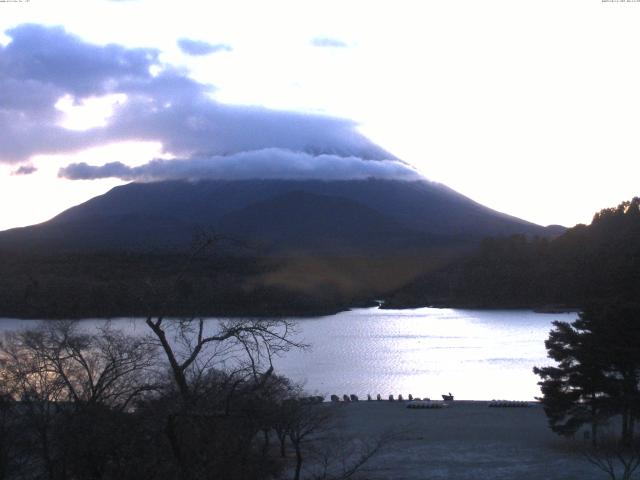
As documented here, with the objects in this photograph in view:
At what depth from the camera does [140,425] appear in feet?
12.1

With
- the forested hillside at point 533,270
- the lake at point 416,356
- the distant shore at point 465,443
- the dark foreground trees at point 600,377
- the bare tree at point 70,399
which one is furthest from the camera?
the forested hillside at point 533,270

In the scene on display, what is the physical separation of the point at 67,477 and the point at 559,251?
50.1 meters

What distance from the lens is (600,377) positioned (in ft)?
36.8

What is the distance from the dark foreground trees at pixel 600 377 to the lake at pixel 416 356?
380cm

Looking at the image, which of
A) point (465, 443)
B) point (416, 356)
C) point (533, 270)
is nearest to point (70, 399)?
point (465, 443)

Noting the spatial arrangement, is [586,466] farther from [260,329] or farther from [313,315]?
[313,315]

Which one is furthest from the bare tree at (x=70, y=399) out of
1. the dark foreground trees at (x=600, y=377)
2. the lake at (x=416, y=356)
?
the dark foreground trees at (x=600, y=377)

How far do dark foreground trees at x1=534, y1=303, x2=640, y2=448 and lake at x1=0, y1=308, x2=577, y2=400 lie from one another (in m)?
3.80

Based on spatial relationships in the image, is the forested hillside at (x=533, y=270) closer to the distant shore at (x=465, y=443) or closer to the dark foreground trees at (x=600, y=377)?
the distant shore at (x=465, y=443)

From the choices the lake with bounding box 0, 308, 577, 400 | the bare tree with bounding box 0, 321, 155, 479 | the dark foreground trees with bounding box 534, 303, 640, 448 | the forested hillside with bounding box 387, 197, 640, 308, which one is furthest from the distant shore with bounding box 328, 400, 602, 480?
the forested hillside with bounding box 387, 197, 640, 308

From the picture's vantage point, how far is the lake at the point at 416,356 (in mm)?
19562

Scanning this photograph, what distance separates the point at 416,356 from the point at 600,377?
15.5 m

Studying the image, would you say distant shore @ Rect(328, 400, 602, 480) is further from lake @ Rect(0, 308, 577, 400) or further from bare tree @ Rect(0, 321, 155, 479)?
bare tree @ Rect(0, 321, 155, 479)

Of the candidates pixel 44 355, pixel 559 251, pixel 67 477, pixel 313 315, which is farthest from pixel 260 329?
pixel 559 251
